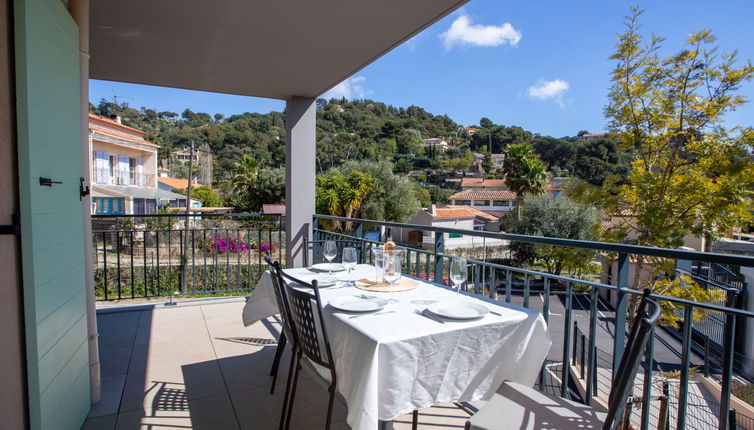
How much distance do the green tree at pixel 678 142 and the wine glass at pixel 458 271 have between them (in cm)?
835

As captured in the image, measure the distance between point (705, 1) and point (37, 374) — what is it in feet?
99.6

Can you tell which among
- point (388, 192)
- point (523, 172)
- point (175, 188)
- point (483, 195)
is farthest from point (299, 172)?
point (483, 195)

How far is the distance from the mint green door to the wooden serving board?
49.0 inches

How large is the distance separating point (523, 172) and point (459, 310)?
26918 mm

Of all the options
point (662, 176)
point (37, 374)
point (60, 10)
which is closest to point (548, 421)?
point (37, 374)

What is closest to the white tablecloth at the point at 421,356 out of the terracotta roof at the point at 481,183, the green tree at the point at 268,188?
the green tree at the point at 268,188

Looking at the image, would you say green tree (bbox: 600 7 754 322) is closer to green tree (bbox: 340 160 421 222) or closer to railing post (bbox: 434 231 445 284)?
railing post (bbox: 434 231 445 284)

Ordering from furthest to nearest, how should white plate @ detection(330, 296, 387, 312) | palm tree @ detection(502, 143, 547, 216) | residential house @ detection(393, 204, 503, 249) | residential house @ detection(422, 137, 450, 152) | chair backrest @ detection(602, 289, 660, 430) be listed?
residential house @ detection(422, 137, 450, 152) → residential house @ detection(393, 204, 503, 249) → palm tree @ detection(502, 143, 547, 216) → white plate @ detection(330, 296, 387, 312) → chair backrest @ detection(602, 289, 660, 430)

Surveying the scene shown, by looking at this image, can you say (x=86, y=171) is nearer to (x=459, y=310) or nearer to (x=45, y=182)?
(x=45, y=182)

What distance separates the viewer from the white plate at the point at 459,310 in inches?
56.3

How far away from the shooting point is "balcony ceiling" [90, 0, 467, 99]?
2.30 m

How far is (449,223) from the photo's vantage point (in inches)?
1215

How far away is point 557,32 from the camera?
51406 mm

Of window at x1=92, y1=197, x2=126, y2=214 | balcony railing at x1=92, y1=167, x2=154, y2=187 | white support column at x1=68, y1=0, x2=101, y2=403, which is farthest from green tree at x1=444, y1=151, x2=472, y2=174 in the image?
white support column at x1=68, y1=0, x2=101, y2=403
